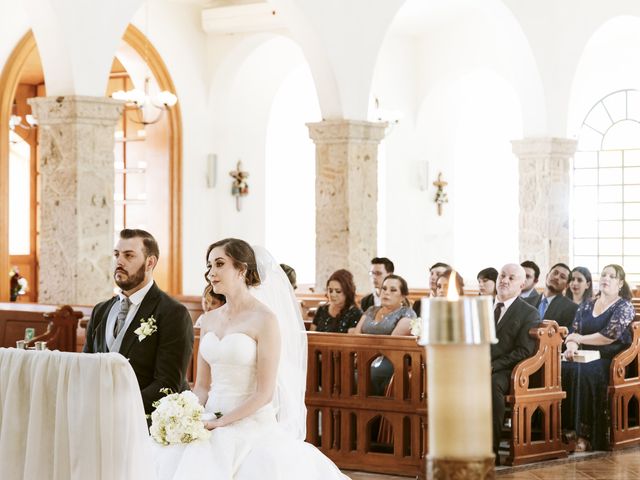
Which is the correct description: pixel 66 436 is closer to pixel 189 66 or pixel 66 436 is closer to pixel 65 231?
pixel 65 231

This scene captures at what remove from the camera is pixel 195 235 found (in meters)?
16.1

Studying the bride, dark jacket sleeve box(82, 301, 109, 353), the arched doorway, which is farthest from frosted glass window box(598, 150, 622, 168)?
dark jacket sleeve box(82, 301, 109, 353)

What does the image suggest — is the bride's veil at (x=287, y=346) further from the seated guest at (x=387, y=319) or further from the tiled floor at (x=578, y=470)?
the seated guest at (x=387, y=319)

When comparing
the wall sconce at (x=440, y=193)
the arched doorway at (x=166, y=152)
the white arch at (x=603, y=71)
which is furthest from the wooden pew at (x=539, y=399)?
the wall sconce at (x=440, y=193)

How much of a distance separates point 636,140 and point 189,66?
317 inches

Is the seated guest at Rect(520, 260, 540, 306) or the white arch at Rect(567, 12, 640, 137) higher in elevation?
the white arch at Rect(567, 12, 640, 137)

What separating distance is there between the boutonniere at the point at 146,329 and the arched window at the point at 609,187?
15508 millimetres

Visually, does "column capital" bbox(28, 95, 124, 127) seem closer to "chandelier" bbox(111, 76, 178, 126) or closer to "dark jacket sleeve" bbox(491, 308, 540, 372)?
"chandelier" bbox(111, 76, 178, 126)

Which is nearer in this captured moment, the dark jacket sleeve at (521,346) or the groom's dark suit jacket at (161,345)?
the groom's dark suit jacket at (161,345)

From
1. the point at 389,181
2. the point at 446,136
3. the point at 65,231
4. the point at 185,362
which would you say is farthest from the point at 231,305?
the point at 446,136

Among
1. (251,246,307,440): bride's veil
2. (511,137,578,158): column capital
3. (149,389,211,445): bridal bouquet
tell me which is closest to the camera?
(149,389,211,445): bridal bouquet

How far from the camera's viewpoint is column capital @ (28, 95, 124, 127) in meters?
10.5

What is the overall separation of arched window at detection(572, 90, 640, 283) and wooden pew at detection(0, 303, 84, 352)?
11492mm

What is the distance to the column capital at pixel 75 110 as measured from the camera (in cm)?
1048
